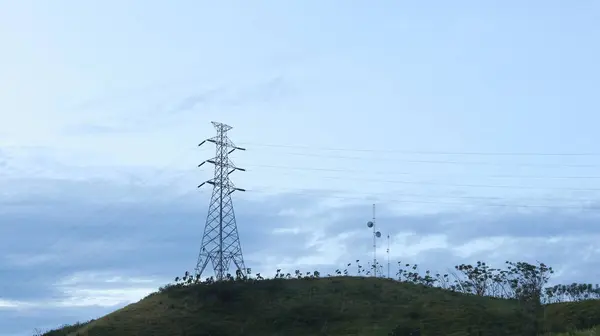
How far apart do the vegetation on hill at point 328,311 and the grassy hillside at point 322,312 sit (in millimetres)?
77

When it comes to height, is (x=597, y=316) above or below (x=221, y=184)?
below

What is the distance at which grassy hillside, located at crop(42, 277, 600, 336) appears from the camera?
5966 cm

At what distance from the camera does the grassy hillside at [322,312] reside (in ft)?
196

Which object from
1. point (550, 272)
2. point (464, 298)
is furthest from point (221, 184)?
point (550, 272)

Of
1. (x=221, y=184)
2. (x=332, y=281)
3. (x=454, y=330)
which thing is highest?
(x=221, y=184)

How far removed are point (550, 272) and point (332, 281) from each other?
26.6m

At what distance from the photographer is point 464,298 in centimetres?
6831

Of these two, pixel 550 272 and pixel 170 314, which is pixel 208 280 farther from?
pixel 550 272

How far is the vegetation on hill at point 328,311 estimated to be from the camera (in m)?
59.6

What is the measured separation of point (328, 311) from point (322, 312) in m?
0.55

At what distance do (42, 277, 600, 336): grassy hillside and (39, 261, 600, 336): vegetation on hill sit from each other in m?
0.08

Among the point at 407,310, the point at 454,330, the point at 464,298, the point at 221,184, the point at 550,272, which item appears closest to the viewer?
the point at 454,330

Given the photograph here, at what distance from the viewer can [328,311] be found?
63500 mm

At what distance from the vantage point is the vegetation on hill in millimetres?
59625
